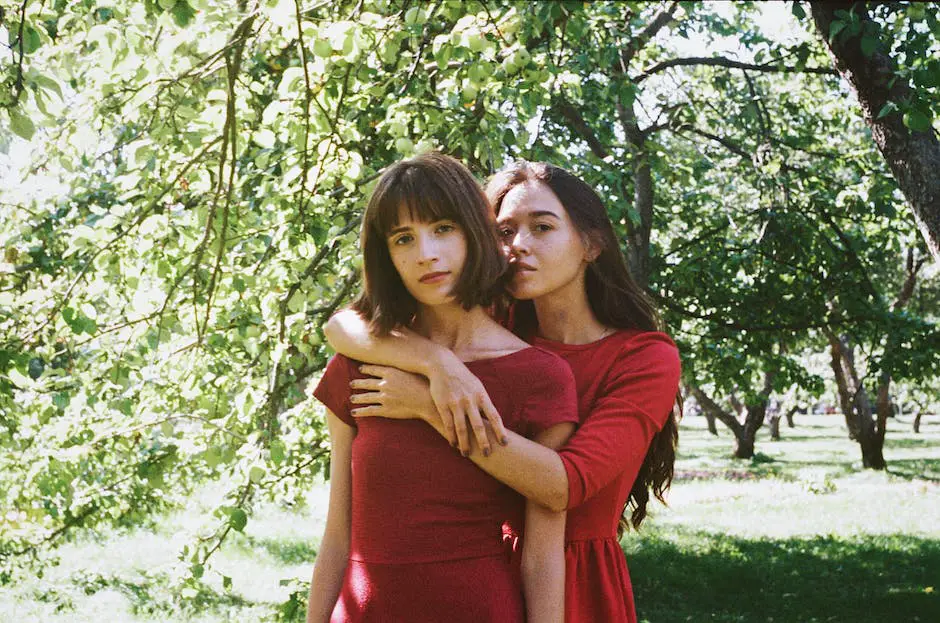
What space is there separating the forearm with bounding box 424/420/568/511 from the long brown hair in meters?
0.78

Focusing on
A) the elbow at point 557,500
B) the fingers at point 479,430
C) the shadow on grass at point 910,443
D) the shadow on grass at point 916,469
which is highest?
the fingers at point 479,430

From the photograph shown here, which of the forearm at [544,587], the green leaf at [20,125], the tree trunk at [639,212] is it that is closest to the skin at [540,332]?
the forearm at [544,587]

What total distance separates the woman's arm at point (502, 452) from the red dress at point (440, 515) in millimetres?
37

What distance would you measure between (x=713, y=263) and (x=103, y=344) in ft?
19.1

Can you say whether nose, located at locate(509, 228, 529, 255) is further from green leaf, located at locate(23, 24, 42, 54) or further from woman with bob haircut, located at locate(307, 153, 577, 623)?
green leaf, located at locate(23, 24, 42, 54)

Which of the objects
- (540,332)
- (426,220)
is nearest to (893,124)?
(540,332)

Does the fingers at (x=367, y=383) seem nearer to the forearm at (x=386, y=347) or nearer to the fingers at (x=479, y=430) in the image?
the forearm at (x=386, y=347)

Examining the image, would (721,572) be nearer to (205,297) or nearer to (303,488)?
(303,488)

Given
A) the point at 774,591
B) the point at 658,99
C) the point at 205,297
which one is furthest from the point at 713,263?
the point at 205,297

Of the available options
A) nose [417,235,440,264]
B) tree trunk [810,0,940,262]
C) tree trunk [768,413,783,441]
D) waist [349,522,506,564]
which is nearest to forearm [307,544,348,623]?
waist [349,522,506,564]

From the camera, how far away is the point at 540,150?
475 cm

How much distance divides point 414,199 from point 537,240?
52 cm

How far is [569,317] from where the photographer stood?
2.67 metres

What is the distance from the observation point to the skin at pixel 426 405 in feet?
6.56
